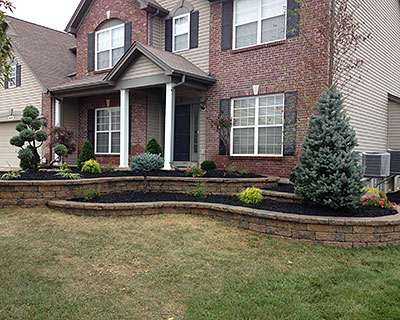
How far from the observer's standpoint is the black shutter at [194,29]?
11.1 meters

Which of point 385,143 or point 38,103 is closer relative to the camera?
point 385,143

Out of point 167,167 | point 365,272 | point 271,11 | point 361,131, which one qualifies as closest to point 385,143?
point 361,131

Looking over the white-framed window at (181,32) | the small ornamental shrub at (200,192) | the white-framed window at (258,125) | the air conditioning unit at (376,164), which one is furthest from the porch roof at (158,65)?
the air conditioning unit at (376,164)

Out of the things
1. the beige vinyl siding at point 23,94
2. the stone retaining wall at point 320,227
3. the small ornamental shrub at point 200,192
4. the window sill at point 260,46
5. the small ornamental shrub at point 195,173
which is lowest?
the stone retaining wall at point 320,227

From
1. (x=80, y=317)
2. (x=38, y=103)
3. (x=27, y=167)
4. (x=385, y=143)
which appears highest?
(x=38, y=103)

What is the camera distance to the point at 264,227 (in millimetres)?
5613

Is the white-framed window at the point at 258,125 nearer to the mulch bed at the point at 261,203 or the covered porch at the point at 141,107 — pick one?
the covered porch at the point at 141,107

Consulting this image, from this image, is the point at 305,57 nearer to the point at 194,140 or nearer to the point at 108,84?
the point at 194,140

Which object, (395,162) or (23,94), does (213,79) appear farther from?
(23,94)

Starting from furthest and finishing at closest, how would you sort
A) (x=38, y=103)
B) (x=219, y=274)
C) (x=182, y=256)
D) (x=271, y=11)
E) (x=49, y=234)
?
1. (x=38, y=103)
2. (x=271, y=11)
3. (x=49, y=234)
4. (x=182, y=256)
5. (x=219, y=274)

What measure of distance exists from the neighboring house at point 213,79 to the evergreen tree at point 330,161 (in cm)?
278

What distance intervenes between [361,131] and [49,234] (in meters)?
8.75

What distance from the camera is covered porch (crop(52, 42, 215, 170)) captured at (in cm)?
1006

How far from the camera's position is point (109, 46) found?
13.2m
